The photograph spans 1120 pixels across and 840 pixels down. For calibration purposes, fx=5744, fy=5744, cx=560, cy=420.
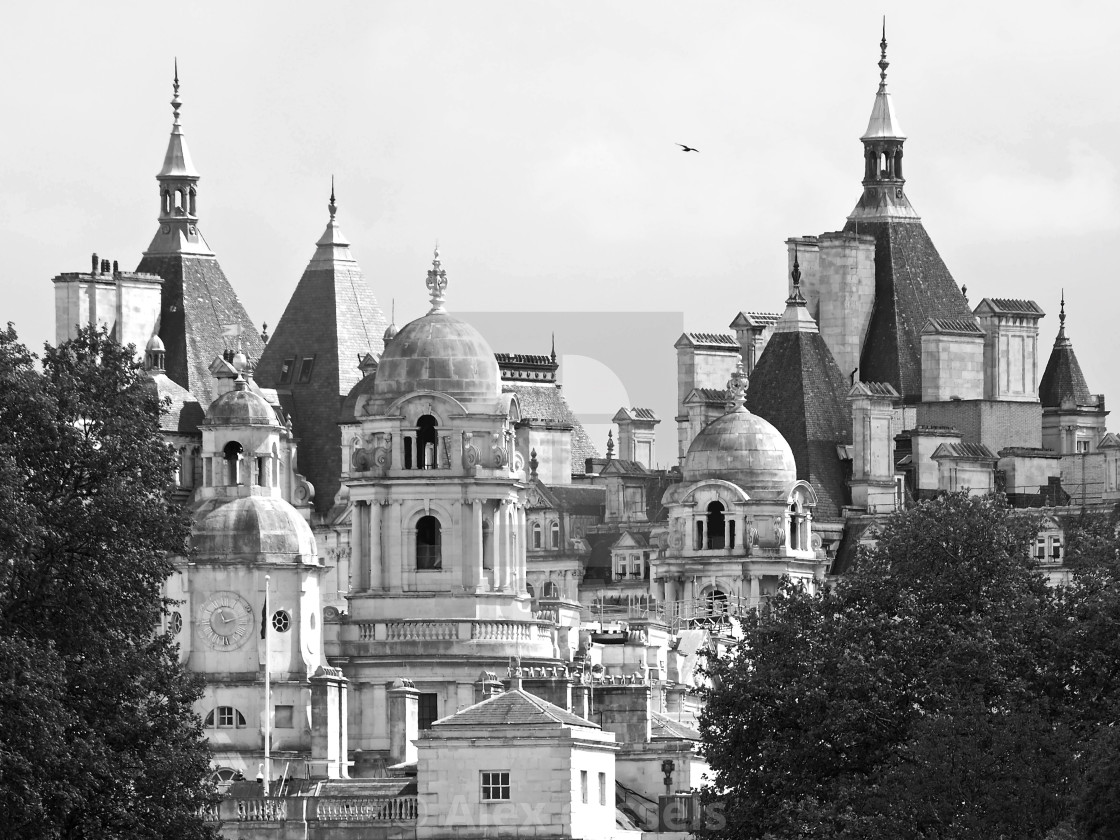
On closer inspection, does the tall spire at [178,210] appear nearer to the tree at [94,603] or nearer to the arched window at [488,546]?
the arched window at [488,546]

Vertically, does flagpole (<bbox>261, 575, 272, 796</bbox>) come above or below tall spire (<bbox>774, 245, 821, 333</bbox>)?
below

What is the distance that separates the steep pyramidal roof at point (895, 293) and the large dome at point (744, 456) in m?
16.2

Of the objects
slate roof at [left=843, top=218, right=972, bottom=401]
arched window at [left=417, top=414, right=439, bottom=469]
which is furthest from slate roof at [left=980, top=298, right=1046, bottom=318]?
arched window at [left=417, top=414, right=439, bottom=469]

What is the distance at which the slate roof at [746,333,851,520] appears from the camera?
190 meters

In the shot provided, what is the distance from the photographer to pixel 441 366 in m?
156

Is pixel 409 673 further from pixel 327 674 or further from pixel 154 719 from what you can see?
pixel 154 719

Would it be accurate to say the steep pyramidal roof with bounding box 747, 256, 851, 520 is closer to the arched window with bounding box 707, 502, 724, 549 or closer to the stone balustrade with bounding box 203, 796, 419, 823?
the arched window with bounding box 707, 502, 724, 549

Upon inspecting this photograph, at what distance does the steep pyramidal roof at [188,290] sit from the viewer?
189750 mm

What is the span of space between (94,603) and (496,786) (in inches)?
766

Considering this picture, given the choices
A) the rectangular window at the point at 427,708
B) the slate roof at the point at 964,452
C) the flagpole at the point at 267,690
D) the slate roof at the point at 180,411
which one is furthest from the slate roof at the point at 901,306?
the flagpole at the point at 267,690

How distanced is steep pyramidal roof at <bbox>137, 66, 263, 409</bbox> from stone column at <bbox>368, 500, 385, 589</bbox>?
105 ft

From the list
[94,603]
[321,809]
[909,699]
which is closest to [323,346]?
[321,809]

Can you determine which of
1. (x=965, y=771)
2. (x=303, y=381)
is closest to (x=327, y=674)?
(x=965, y=771)

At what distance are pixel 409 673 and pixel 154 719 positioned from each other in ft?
136
